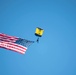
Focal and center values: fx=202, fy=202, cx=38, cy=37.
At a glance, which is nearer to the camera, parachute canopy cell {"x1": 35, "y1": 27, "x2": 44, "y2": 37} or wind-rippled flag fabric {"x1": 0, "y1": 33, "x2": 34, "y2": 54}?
wind-rippled flag fabric {"x1": 0, "y1": 33, "x2": 34, "y2": 54}

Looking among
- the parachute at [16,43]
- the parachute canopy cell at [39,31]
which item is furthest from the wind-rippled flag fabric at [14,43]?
the parachute canopy cell at [39,31]

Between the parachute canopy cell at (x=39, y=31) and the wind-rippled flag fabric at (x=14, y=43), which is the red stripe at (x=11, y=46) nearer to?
the wind-rippled flag fabric at (x=14, y=43)

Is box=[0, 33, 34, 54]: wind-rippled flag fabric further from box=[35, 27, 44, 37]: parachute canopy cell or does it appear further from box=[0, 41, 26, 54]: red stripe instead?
box=[35, 27, 44, 37]: parachute canopy cell

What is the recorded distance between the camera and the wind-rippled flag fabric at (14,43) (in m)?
6.25

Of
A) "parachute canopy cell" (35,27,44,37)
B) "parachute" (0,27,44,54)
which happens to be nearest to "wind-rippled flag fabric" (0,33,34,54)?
"parachute" (0,27,44,54)

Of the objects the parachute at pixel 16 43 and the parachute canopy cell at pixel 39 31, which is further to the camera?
the parachute canopy cell at pixel 39 31

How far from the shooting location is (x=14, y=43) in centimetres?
640

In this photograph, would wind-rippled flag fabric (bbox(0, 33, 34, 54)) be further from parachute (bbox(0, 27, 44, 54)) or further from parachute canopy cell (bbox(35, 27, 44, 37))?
parachute canopy cell (bbox(35, 27, 44, 37))

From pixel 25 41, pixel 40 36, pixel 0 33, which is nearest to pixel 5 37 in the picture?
pixel 0 33

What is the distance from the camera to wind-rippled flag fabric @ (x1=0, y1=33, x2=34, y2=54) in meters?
6.25

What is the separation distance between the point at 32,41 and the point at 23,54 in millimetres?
537

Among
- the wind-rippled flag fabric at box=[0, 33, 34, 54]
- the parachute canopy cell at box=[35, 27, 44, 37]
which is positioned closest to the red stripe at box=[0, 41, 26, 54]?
the wind-rippled flag fabric at box=[0, 33, 34, 54]

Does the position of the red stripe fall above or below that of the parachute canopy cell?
below

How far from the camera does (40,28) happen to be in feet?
21.8
